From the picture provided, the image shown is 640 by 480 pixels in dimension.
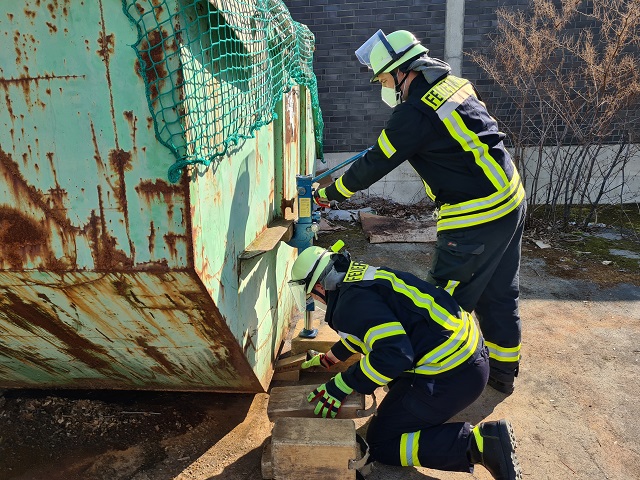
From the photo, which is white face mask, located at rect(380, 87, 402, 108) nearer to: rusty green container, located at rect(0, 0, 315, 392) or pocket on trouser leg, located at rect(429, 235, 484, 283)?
pocket on trouser leg, located at rect(429, 235, 484, 283)

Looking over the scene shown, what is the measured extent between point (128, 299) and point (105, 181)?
1.61ft

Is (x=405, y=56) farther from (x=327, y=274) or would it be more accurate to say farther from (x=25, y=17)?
(x=25, y=17)

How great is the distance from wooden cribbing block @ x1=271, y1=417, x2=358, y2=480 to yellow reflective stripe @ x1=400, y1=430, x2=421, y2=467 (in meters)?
0.29

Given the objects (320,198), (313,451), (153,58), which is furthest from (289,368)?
(153,58)

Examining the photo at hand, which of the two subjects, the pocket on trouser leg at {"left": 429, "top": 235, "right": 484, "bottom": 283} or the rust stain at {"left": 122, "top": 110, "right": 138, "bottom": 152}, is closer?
the rust stain at {"left": 122, "top": 110, "right": 138, "bottom": 152}

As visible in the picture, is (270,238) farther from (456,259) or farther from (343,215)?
(343,215)

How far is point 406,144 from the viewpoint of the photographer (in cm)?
265

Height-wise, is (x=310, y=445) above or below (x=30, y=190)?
below

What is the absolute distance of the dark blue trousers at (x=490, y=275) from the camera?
273 cm

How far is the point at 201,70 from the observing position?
1.75m

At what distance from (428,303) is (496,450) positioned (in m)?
0.71

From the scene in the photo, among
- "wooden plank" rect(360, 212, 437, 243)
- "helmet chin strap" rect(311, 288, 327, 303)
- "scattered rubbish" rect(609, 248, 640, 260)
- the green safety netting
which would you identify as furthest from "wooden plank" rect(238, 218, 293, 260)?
"scattered rubbish" rect(609, 248, 640, 260)

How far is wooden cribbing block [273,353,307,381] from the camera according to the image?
308 cm

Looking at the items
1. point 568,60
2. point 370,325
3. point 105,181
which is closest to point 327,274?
point 370,325
